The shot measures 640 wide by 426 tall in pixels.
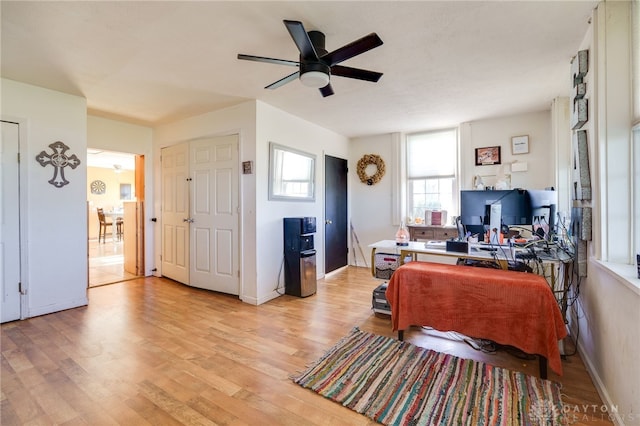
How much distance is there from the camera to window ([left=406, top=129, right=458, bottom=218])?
15.1 feet

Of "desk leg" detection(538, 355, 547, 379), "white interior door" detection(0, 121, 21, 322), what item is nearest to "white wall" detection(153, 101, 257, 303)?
"white interior door" detection(0, 121, 21, 322)

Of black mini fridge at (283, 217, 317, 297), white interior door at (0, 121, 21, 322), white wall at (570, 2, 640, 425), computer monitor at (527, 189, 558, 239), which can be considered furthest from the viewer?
black mini fridge at (283, 217, 317, 297)

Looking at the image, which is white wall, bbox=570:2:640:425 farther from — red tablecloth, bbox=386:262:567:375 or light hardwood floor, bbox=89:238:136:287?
light hardwood floor, bbox=89:238:136:287

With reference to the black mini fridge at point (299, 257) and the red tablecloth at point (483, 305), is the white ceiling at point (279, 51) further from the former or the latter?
the red tablecloth at point (483, 305)

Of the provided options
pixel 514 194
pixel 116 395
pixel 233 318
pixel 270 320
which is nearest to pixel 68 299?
pixel 233 318

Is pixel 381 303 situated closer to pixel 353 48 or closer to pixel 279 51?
pixel 353 48

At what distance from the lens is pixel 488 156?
4.21 meters

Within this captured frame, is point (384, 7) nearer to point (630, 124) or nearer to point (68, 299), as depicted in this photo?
point (630, 124)

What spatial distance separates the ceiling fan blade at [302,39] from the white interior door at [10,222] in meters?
3.13

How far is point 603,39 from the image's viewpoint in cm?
176

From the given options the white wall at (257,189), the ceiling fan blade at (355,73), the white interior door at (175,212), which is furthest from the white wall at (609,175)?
the white interior door at (175,212)

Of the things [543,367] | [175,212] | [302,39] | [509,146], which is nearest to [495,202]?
[543,367]

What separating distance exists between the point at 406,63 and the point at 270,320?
276 centimetres

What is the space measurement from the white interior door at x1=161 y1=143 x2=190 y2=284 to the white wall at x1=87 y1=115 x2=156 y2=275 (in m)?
0.27
